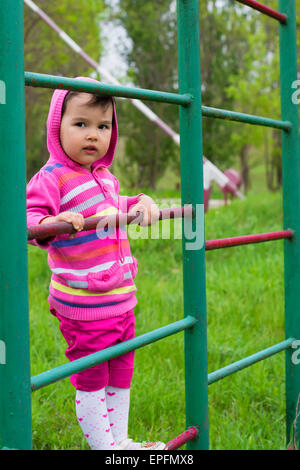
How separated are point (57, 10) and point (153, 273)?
6377 mm

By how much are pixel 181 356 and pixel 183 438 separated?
1192 millimetres

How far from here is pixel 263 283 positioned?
3621mm

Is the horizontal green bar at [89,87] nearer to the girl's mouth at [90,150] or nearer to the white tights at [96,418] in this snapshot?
the girl's mouth at [90,150]

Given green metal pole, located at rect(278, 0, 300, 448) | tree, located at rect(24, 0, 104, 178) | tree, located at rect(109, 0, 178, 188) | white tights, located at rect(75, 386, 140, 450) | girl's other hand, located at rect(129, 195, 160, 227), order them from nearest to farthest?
girl's other hand, located at rect(129, 195, 160, 227)
white tights, located at rect(75, 386, 140, 450)
green metal pole, located at rect(278, 0, 300, 448)
tree, located at rect(24, 0, 104, 178)
tree, located at rect(109, 0, 178, 188)

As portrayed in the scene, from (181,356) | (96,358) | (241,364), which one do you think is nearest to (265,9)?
(241,364)

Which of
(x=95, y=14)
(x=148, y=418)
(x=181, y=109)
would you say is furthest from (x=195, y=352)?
(x=95, y=14)

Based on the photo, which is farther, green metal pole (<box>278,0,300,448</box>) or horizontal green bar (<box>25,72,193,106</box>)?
green metal pole (<box>278,0,300,448</box>)

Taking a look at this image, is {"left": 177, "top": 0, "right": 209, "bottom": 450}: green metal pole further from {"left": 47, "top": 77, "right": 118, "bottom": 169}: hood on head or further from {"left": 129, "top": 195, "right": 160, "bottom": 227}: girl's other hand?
{"left": 47, "top": 77, "right": 118, "bottom": 169}: hood on head

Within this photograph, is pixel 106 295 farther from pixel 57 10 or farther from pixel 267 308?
pixel 57 10

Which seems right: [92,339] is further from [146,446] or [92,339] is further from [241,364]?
[241,364]

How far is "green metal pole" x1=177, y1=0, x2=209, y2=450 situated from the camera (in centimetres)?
139

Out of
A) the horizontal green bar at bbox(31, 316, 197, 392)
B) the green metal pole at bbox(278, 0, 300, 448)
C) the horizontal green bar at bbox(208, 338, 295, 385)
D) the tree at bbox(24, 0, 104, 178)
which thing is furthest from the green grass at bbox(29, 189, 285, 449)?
the tree at bbox(24, 0, 104, 178)

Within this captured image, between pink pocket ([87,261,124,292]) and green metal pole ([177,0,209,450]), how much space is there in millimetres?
191

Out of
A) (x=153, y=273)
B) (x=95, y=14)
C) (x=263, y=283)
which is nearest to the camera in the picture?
(x=263, y=283)
